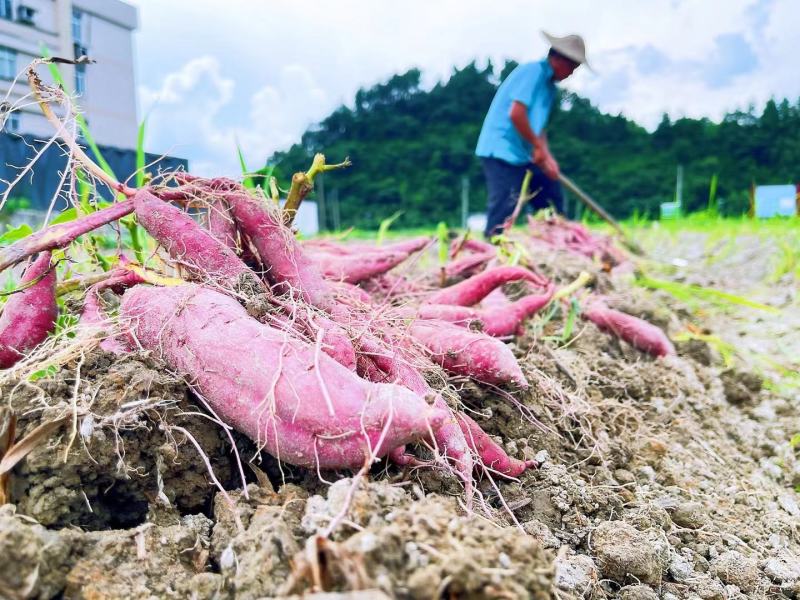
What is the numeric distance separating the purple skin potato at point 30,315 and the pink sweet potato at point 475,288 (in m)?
0.95

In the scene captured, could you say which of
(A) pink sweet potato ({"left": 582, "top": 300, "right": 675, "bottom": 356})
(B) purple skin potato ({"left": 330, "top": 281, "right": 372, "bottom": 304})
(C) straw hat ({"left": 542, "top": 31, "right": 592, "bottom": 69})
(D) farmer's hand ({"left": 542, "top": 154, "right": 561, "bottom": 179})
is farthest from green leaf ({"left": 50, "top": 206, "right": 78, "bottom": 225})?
(C) straw hat ({"left": 542, "top": 31, "right": 592, "bottom": 69})

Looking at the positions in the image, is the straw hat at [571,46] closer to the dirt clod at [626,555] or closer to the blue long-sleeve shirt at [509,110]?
the blue long-sleeve shirt at [509,110]

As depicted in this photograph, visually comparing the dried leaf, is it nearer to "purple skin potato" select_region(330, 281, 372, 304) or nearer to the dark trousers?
"purple skin potato" select_region(330, 281, 372, 304)

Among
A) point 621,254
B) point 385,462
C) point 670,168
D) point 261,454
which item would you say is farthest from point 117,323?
point 670,168

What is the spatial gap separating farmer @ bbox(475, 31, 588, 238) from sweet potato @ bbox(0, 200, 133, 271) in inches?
128

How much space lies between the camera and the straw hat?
165 inches

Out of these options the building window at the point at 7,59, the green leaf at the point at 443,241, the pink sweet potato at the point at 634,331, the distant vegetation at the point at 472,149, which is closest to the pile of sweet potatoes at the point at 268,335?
the pink sweet potato at the point at 634,331

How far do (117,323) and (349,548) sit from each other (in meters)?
0.74

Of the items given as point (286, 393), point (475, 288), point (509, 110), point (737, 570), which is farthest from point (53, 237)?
point (509, 110)

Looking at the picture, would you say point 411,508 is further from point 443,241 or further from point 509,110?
point 509,110

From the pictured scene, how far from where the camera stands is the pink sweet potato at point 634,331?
2.14m

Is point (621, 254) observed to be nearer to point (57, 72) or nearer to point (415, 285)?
point (415, 285)

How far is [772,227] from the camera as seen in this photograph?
5.29 metres

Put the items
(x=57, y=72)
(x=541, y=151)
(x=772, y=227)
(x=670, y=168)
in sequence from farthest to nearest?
1. (x=670, y=168)
2. (x=772, y=227)
3. (x=541, y=151)
4. (x=57, y=72)
